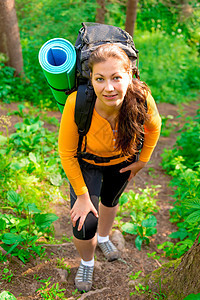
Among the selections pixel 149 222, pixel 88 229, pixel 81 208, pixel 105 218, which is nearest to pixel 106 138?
pixel 81 208

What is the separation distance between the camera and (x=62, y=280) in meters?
2.45

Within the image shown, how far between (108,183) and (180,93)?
6.58 m

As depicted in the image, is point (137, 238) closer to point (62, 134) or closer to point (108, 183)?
point (108, 183)

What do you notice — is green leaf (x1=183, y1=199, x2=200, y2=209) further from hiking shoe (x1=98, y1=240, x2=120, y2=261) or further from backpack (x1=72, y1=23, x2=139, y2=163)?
hiking shoe (x1=98, y1=240, x2=120, y2=261)

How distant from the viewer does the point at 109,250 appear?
9.49ft

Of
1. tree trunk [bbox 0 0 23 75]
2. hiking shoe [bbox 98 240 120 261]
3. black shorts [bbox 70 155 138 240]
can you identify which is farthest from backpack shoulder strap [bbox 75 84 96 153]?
tree trunk [bbox 0 0 23 75]

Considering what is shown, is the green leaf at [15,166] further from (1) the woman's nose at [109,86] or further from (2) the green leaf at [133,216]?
(1) the woman's nose at [109,86]

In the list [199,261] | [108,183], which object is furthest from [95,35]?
Result: [199,261]

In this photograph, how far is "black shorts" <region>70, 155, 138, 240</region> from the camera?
85.6 inches

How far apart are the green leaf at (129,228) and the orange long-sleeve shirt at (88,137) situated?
1.25m

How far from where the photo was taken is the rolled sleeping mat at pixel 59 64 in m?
1.86

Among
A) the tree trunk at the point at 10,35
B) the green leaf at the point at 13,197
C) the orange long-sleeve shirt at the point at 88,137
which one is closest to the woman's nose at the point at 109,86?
the orange long-sleeve shirt at the point at 88,137

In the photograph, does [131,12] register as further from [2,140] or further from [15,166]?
[15,166]

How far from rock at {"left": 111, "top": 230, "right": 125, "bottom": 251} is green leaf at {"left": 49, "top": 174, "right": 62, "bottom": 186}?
3.27ft
